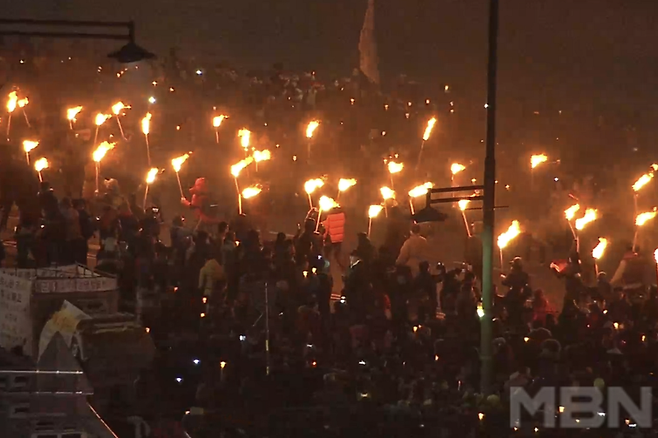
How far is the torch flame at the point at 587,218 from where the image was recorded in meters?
20.5

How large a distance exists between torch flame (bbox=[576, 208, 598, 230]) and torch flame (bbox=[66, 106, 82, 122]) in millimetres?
11595

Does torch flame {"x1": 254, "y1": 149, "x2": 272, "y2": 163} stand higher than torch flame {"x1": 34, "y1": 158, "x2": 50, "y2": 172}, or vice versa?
torch flame {"x1": 254, "y1": 149, "x2": 272, "y2": 163}

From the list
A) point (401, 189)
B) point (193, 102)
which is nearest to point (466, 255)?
point (401, 189)

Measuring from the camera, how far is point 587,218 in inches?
814

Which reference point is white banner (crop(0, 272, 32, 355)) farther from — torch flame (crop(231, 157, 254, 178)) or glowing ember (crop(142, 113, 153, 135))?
glowing ember (crop(142, 113, 153, 135))

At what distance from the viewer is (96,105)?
95.8ft

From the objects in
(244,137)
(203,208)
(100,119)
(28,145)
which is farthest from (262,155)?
(203,208)

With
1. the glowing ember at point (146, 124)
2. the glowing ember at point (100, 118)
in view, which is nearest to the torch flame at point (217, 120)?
the glowing ember at point (146, 124)

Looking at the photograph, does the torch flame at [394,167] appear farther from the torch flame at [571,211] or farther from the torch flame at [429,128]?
the torch flame at [571,211]

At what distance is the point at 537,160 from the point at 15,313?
15.8m

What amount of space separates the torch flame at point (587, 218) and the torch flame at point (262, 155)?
7.47 meters

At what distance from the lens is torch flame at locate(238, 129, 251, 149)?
27.3 metres

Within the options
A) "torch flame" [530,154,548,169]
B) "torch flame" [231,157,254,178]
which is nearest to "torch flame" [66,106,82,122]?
"torch flame" [231,157,254,178]

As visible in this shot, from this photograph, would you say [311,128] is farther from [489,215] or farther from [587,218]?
[489,215]
